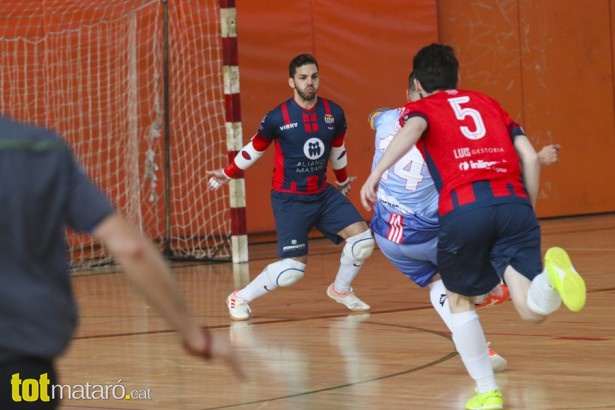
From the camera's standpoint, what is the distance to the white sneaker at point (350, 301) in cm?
754

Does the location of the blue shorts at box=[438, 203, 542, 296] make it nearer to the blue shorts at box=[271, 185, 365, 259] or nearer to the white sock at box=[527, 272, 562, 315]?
the white sock at box=[527, 272, 562, 315]

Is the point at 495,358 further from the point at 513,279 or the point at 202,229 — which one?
the point at 202,229

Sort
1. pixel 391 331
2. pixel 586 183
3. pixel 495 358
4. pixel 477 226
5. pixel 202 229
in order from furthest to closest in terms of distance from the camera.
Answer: pixel 586 183
pixel 202 229
pixel 391 331
pixel 495 358
pixel 477 226

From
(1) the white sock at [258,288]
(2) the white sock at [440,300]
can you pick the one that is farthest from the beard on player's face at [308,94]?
(2) the white sock at [440,300]

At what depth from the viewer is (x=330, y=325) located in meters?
6.88

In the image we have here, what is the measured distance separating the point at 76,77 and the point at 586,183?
7570 mm

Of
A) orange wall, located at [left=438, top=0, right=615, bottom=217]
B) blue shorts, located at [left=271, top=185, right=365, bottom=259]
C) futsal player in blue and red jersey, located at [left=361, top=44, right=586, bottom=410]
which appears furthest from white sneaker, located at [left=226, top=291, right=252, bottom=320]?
orange wall, located at [left=438, top=0, right=615, bottom=217]

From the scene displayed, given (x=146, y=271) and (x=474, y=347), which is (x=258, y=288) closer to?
(x=474, y=347)

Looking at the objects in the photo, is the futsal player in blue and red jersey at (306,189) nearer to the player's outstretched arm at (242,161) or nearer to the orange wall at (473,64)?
the player's outstretched arm at (242,161)

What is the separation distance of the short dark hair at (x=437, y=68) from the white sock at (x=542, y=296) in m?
0.92

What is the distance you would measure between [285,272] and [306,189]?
662mm

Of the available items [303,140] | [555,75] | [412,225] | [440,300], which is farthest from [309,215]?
[555,75]

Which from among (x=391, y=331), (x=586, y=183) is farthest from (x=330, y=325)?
(x=586, y=183)

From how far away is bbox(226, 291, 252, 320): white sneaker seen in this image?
290 inches
